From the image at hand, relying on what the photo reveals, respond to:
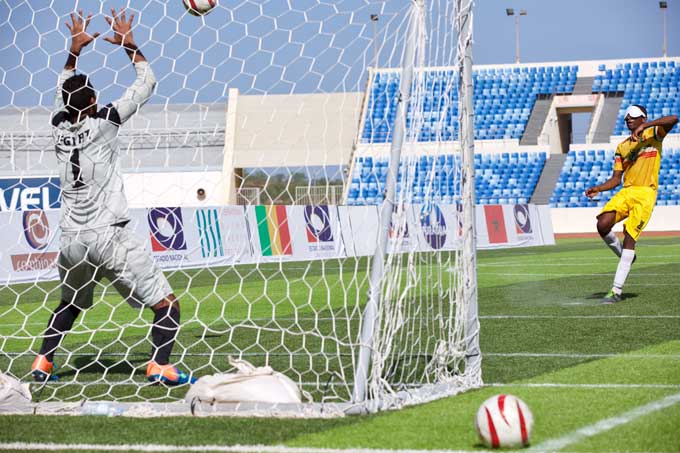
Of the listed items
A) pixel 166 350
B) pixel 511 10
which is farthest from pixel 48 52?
pixel 511 10

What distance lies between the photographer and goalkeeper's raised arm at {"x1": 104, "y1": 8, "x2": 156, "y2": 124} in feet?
20.9

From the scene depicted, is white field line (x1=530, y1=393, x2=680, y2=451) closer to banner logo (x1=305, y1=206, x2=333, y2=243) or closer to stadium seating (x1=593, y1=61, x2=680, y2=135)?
banner logo (x1=305, y1=206, x2=333, y2=243)

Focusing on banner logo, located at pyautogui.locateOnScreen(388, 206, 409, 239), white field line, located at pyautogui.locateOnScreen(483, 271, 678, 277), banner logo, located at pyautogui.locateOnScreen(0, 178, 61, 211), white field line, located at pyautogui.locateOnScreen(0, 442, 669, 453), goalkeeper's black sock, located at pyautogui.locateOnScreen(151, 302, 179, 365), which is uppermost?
banner logo, located at pyautogui.locateOnScreen(0, 178, 61, 211)

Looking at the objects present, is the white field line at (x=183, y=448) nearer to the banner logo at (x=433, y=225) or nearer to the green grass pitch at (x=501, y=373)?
the green grass pitch at (x=501, y=373)

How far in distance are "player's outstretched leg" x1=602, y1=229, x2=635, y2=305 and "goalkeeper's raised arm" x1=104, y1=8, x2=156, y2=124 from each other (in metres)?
6.52

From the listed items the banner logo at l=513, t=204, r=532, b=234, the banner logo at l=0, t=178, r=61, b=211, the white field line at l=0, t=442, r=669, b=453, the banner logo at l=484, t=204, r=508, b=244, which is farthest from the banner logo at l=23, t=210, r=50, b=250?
the banner logo at l=513, t=204, r=532, b=234

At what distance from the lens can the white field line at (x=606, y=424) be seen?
4363mm

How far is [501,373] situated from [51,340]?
112 inches

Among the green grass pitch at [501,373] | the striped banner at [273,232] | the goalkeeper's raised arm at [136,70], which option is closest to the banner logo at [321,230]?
the striped banner at [273,232]

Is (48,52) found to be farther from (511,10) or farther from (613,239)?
(511,10)

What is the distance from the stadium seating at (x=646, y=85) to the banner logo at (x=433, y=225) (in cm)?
3839

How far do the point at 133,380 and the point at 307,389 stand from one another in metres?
1.30

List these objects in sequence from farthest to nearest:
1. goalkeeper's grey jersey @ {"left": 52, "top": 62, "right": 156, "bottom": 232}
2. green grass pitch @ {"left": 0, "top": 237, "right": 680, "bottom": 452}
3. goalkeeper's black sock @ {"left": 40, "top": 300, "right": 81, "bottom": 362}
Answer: goalkeeper's black sock @ {"left": 40, "top": 300, "right": 81, "bottom": 362}, goalkeeper's grey jersey @ {"left": 52, "top": 62, "right": 156, "bottom": 232}, green grass pitch @ {"left": 0, "top": 237, "right": 680, "bottom": 452}

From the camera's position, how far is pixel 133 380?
675 centimetres
